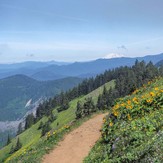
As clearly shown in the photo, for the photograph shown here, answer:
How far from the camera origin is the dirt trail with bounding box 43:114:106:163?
25.3 meters

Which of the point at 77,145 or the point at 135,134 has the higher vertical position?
the point at 135,134

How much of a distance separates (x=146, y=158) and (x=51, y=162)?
12660mm

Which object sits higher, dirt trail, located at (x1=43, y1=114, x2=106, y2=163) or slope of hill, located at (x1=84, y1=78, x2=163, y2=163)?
slope of hill, located at (x1=84, y1=78, x2=163, y2=163)

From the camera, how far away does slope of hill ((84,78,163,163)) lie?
15271 millimetres

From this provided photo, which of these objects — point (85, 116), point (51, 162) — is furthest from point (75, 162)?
point (85, 116)

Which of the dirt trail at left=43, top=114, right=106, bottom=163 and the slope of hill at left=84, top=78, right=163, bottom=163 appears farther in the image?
the dirt trail at left=43, top=114, right=106, bottom=163

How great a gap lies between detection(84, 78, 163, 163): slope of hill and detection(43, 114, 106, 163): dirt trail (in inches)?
57.5

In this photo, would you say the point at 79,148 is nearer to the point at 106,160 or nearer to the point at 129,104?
the point at 129,104

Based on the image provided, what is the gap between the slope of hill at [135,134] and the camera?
1527 cm

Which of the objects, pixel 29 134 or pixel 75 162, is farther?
pixel 29 134

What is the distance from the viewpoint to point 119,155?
1822 centimetres

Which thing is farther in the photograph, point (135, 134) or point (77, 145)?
point (77, 145)

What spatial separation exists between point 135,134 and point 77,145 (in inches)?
404

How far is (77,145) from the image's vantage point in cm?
2802
